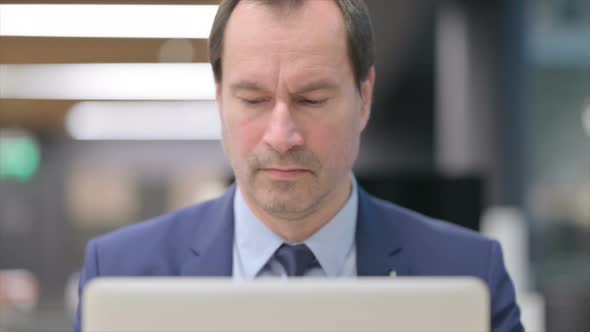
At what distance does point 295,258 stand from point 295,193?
0.16m

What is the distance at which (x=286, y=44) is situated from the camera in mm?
1097

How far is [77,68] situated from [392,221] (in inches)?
255

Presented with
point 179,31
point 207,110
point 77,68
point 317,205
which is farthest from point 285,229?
point 207,110

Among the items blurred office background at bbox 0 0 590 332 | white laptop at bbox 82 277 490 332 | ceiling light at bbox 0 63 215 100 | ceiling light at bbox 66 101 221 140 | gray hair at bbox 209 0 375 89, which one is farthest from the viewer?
ceiling light at bbox 66 101 221 140

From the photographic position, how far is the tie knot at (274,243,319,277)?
1267mm

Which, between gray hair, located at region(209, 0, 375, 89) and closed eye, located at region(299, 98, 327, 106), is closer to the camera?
closed eye, located at region(299, 98, 327, 106)

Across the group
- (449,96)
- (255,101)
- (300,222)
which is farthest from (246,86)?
(449,96)

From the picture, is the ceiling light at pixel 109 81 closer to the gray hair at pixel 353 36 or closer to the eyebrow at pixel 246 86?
the gray hair at pixel 353 36

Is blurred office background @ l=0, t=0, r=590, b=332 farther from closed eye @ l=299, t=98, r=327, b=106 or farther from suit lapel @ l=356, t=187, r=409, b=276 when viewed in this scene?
closed eye @ l=299, t=98, r=327, b=106

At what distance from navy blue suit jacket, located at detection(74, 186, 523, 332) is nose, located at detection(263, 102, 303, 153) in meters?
0.33

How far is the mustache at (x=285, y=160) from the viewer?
42.6 inches

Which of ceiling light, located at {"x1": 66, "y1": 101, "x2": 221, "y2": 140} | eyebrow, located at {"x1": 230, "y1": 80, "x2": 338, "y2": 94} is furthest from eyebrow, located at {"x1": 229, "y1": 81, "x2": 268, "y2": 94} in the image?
ceiling light, located at {"x1": 66, "y1": 101, "x2": 221, "y2": 140}

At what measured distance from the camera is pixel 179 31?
5.16 metres

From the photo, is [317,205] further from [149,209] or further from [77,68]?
[149,209]
